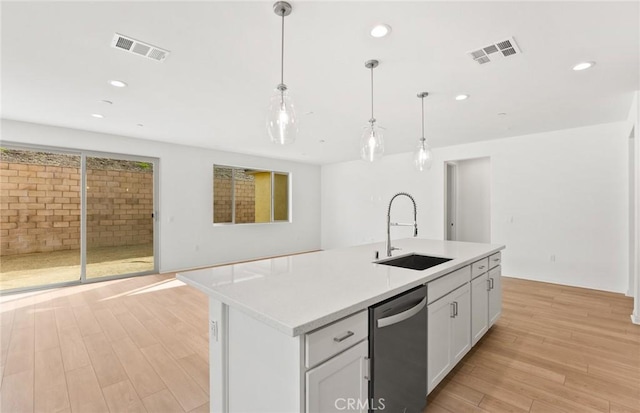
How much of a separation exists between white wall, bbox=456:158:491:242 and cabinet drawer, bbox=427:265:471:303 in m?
4.13

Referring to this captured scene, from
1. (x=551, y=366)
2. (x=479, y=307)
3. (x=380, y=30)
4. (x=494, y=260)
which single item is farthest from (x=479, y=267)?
(x=380, y=30)

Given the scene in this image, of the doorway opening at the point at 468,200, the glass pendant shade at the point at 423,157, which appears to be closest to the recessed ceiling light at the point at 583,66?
the glass pendant shade at the point at 423,157

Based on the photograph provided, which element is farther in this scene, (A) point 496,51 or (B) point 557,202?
(B) point 557,202

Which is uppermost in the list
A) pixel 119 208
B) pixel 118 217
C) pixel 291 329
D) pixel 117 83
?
pixel 117 83

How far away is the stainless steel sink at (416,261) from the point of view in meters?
2.42

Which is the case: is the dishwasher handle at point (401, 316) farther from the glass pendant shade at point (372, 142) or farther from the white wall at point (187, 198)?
the white wall at point (187, 198)

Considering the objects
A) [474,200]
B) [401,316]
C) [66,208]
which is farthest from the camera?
[474,200]

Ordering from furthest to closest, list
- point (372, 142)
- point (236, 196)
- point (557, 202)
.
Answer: point (236, 196) → point (557, 202) → point (372, 142)

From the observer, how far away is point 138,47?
225 centimetres

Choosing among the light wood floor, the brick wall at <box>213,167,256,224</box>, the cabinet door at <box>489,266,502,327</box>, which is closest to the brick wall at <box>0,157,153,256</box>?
the light wood floor

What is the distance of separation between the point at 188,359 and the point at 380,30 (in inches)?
116

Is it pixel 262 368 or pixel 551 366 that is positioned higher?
pixel 262 368

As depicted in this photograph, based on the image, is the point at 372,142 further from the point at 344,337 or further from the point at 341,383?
the point at 341,383

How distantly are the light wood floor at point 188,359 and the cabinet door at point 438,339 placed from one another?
18cm
